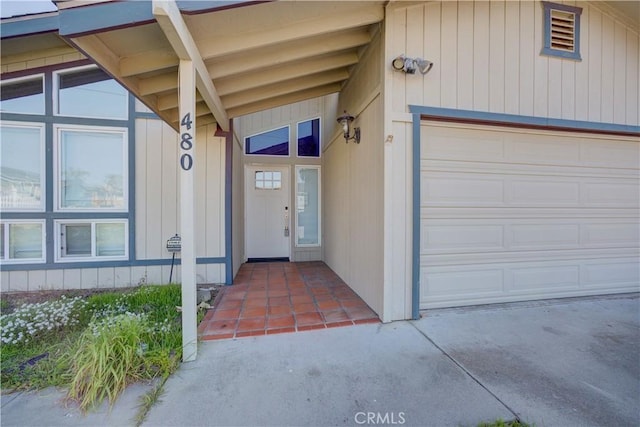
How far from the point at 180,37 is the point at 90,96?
2947 mm

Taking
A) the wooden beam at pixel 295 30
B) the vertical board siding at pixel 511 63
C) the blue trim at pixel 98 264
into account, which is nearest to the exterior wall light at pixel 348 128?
the vertical board siding at pixel 511 63

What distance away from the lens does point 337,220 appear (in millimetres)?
4484

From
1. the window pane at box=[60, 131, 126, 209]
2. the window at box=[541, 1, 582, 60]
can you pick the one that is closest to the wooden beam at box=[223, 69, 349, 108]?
the window pane at box=[60, 131, 126, 209]

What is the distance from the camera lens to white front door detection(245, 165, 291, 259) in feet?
18.3

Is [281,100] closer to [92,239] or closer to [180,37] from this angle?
[180,37]

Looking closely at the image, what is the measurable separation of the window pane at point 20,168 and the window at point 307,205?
391 cm

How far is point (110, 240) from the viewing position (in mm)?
3797

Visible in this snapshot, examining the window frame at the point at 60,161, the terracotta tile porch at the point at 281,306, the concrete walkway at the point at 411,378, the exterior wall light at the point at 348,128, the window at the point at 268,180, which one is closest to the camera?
the concrete walkway at the point at 411,378

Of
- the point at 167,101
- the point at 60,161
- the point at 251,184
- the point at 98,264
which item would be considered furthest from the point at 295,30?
the point at 98,264

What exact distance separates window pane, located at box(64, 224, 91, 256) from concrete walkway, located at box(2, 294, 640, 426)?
2542 millimetres

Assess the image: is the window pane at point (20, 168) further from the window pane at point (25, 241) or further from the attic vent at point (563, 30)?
the attic vent at point (563, 30)

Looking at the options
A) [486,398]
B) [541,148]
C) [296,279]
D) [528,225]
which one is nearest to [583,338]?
[528,225]

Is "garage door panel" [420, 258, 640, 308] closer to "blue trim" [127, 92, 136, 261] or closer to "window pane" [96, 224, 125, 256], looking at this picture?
"blue trim" [127, 92, 136, 261]

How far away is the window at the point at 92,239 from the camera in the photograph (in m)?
3.68
